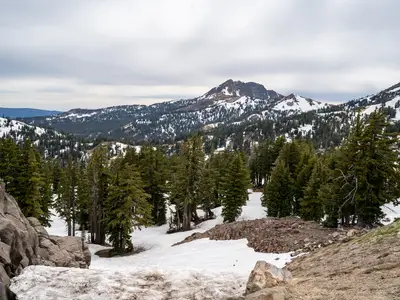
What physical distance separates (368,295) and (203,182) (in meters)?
29.5

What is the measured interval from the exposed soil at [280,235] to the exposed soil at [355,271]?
2729 millimetres

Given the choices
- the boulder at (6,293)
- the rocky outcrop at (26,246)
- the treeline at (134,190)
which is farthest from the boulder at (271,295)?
the treeline at (134,190)

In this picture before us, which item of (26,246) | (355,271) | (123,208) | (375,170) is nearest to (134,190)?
(123,208)

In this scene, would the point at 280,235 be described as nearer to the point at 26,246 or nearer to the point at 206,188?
the point at 26,246

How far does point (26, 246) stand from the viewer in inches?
495

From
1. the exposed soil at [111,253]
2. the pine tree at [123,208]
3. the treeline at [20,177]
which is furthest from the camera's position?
the treeline at [20,177]

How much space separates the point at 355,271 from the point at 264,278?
2.61 metres

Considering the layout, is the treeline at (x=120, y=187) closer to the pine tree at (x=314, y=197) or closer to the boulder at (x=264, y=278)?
the pine tree at (x=314, y=197)

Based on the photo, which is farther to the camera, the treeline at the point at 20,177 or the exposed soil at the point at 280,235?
the treeline at the point at 20,177

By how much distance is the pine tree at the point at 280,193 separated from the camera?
4162 cm

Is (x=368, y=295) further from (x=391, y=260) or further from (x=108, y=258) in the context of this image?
(x=108, y=258)

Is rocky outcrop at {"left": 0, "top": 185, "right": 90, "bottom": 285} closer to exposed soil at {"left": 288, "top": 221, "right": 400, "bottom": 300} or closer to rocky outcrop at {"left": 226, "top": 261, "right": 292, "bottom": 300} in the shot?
rocky outcrop at {"left": 226, "top": 261, "right": 292, "bottom": 300}

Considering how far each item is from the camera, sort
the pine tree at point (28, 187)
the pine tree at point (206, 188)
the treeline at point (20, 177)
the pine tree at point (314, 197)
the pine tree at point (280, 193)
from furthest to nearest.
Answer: the pine tree at point (280, 193) → the pine tree at point (206, 188) → the pine tree at point (314, 197) → the pine tree at point (28, 187) → the treeline at point (20, 177)

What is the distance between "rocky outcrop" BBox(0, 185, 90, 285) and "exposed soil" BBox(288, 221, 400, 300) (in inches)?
339
